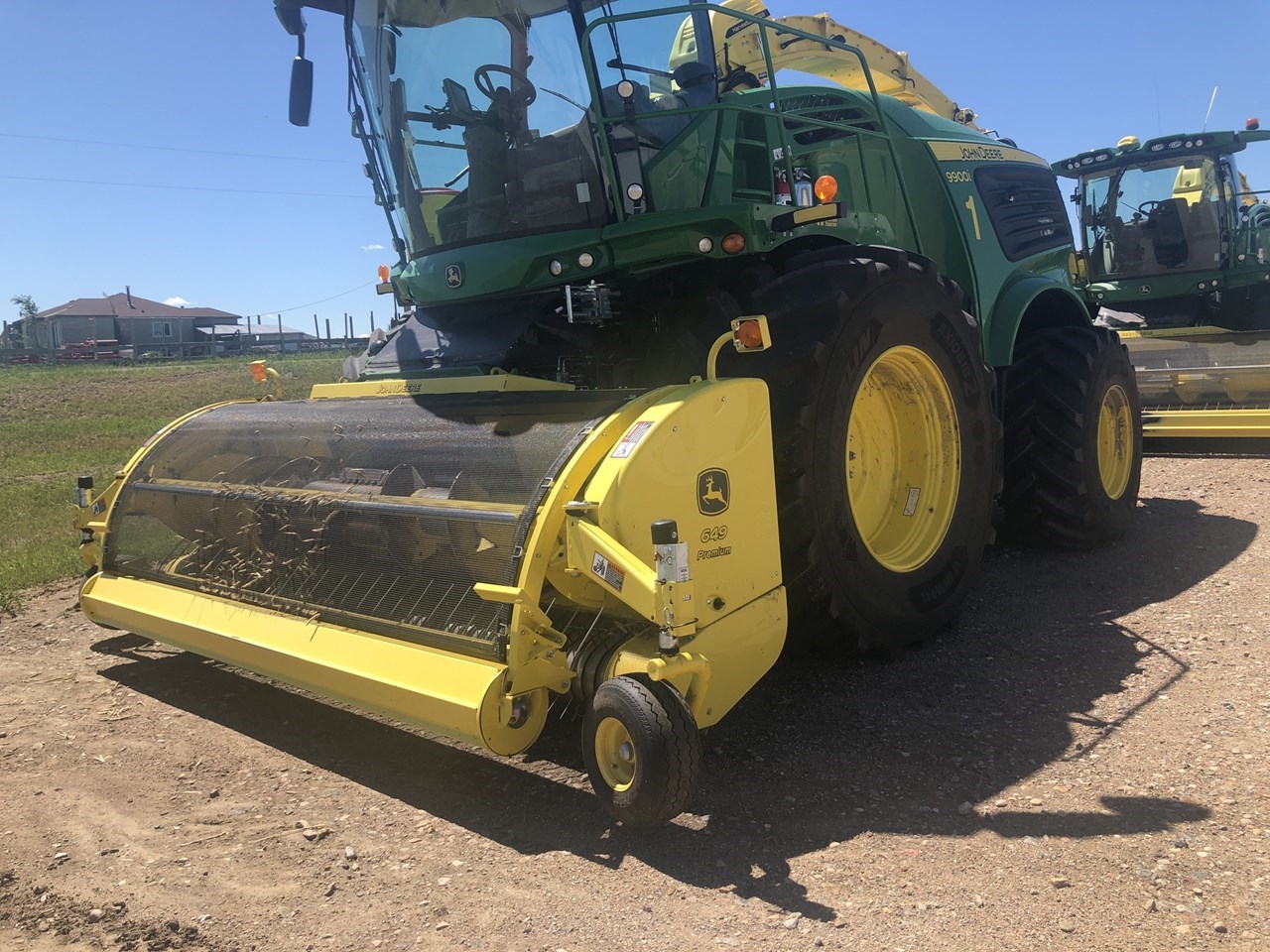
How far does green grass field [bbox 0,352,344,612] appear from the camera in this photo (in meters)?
6.90

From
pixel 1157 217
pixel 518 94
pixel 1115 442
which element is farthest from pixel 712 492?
pixel 1157 217

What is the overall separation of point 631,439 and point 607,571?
0.42m

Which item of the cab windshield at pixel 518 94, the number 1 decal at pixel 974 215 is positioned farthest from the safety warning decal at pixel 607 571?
the number 1 decal at pixel 974 215

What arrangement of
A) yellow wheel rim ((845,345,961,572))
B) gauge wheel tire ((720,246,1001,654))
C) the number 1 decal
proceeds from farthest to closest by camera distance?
the number 1 decal
yellow wheel rim ((845,345,961,572))
gauge wheel tire ((720,246,1001,654))

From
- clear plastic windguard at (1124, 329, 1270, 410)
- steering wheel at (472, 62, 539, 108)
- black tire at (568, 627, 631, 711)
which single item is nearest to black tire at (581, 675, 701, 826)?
black tire at (568, 627, 631, 711)

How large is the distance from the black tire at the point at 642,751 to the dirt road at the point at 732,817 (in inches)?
6.8

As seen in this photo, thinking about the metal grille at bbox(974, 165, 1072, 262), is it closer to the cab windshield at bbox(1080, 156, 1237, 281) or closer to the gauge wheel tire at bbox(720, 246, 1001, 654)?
the gauge wheel tire at bbox(720, 246, 1001, 654)

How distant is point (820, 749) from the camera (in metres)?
3.34

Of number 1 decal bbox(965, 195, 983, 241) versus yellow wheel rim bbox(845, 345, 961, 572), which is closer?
yellow wheel rim bbox(845, 345, 961, 572)

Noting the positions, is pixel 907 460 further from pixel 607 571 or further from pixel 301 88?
pixel 301 88

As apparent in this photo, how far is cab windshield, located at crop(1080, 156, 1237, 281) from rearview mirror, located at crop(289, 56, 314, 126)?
36.4 feet

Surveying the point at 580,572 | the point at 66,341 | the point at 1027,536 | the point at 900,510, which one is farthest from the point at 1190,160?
the point at 66,341

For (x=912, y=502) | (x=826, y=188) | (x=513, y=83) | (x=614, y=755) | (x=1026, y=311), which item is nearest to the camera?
(x=614, y=755)

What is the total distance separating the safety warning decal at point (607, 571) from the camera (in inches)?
110
